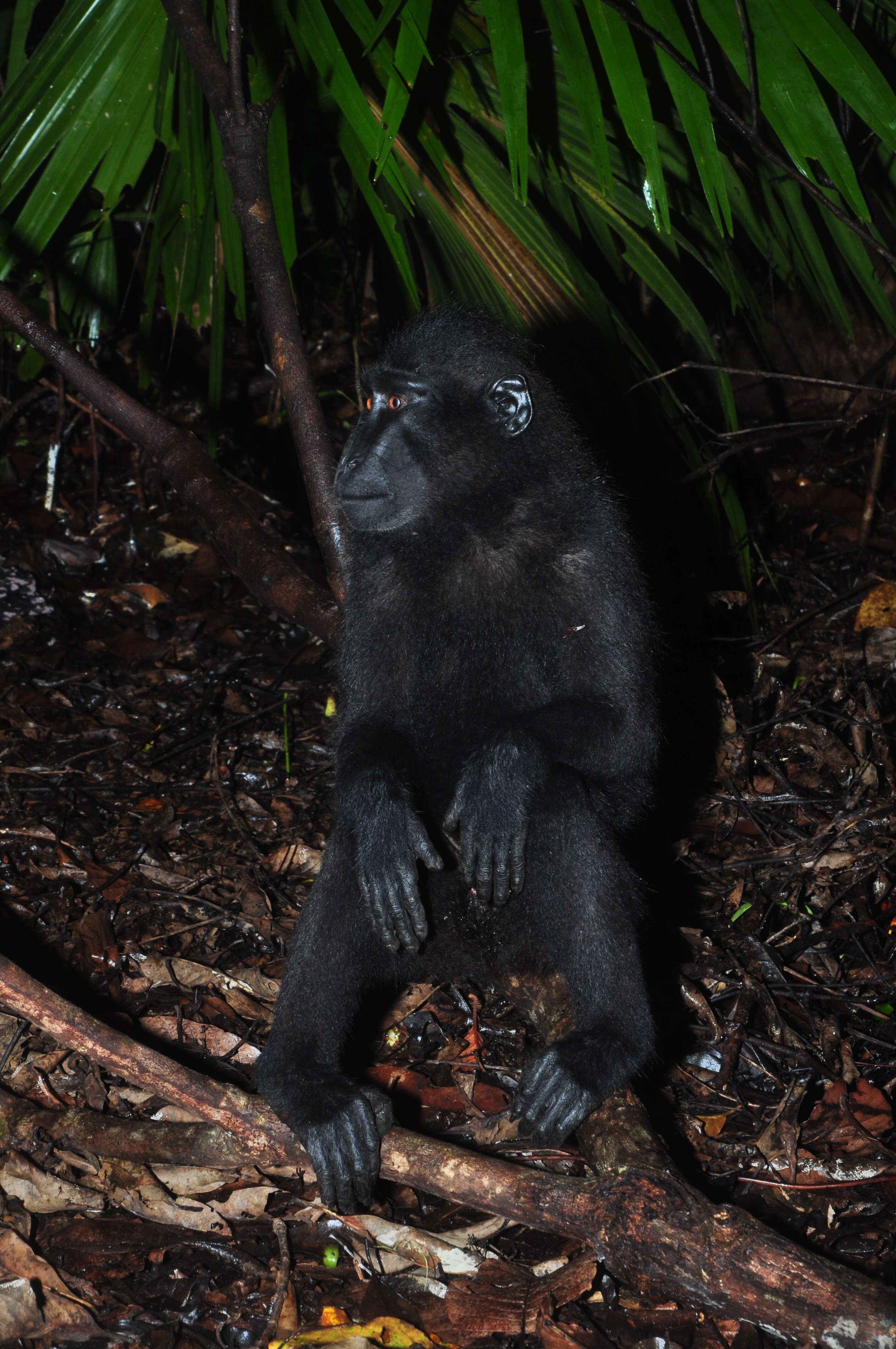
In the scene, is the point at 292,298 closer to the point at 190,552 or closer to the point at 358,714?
the point at 358,714

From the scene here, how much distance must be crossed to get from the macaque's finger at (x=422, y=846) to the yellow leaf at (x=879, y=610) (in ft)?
10.6

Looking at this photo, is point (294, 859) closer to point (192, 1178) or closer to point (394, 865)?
point (394, 865)

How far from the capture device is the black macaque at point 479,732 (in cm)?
305

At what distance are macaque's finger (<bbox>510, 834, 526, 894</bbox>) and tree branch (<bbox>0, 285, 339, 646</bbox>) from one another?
4.34 feet

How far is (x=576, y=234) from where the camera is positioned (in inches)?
181

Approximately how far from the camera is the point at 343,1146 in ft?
9.34

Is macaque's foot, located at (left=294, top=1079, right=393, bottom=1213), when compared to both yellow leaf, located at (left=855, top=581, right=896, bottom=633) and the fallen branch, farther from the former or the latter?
yellow leaf, located at (left=855, top=581, right=896, bottom=633)

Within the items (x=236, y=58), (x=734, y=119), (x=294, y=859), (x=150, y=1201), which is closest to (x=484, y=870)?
(x=150, y=1201)

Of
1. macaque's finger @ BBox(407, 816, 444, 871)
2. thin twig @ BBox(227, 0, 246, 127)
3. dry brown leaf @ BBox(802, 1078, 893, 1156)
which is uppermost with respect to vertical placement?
thin twig @ BBox(227, 0, 246, 127)

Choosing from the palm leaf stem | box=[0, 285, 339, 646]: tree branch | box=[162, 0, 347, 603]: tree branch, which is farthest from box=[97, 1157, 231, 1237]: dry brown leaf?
the palm leaf stem

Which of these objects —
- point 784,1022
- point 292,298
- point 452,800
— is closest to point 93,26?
point 292,298

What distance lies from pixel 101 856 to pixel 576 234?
295 centimetres

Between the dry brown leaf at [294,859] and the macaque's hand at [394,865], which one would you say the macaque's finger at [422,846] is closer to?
the macaque's hand at [394,865]

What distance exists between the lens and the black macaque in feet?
10.0
